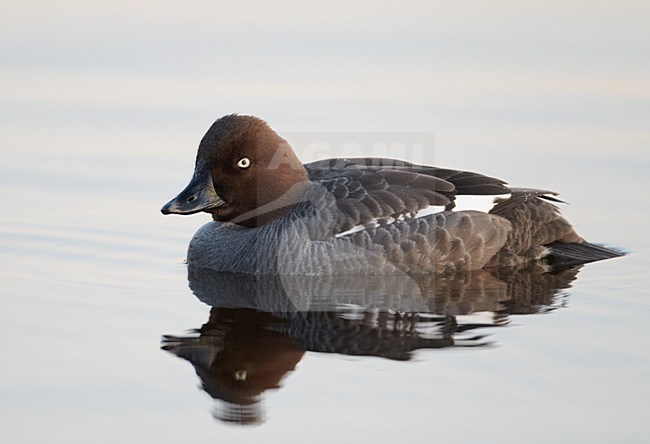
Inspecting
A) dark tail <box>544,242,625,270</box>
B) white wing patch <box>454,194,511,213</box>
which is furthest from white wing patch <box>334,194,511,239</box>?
dark tail <box>544,242,625,270</box>

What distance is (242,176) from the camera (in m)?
11.7

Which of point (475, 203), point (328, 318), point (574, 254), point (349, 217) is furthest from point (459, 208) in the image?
point (328, 318)

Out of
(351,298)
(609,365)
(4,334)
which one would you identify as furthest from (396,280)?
(4,334)

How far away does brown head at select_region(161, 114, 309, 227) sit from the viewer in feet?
37.7

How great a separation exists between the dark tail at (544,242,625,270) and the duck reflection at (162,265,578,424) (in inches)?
9.3

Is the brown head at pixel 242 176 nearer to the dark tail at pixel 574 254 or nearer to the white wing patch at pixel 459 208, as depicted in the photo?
the white wing patch at pixel 459 208

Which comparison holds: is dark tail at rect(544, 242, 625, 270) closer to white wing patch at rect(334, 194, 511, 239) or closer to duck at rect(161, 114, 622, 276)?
duck at rect(161, 114, 622, 276)

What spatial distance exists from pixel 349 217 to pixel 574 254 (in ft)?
7.53

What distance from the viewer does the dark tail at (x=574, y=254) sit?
1174 cm

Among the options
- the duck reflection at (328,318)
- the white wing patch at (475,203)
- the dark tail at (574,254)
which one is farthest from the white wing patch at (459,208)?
the dark tail at (574,254)

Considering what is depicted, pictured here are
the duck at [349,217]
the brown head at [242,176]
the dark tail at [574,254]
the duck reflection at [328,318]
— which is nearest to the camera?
the duck reflection at [328,318]

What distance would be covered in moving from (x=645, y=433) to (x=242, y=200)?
530 cm

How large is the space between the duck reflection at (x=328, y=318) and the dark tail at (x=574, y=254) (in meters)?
0.24

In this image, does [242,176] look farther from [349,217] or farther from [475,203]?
[475,203]
